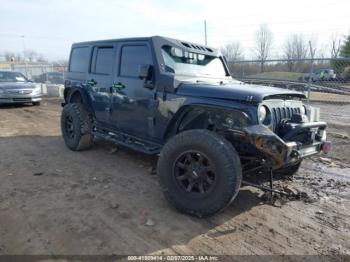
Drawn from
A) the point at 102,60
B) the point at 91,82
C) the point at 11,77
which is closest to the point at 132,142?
the point at 91,82

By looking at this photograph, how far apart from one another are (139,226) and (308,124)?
7.46 ft

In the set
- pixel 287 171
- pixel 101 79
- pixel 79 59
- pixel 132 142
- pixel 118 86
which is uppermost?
pixel 79 59

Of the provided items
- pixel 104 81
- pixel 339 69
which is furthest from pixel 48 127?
pixel 339 69

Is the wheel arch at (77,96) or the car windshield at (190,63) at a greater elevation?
the car windshield at (190,63)

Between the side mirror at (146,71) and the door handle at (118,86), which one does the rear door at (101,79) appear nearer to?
Answer: the door handle at (118,86)

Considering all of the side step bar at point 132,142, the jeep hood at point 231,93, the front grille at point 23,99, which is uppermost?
the jeep hood at point 231,93

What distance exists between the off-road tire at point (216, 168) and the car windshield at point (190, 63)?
4.17 ft

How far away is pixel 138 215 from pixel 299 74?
74.3 feet

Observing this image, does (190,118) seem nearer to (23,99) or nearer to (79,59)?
(79,59)

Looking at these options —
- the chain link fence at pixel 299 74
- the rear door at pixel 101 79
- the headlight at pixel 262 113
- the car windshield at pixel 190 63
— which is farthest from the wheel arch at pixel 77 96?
the chain link fence at pixel 299 74

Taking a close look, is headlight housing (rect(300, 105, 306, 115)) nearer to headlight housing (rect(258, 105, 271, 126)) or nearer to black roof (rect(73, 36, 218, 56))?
headlight housing (rect(258, 105, 271, 126))

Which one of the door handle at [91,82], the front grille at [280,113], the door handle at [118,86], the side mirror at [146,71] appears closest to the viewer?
the front grille at [280,113]

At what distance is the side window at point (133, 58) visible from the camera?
4504mm

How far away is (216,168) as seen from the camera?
3256 mm
